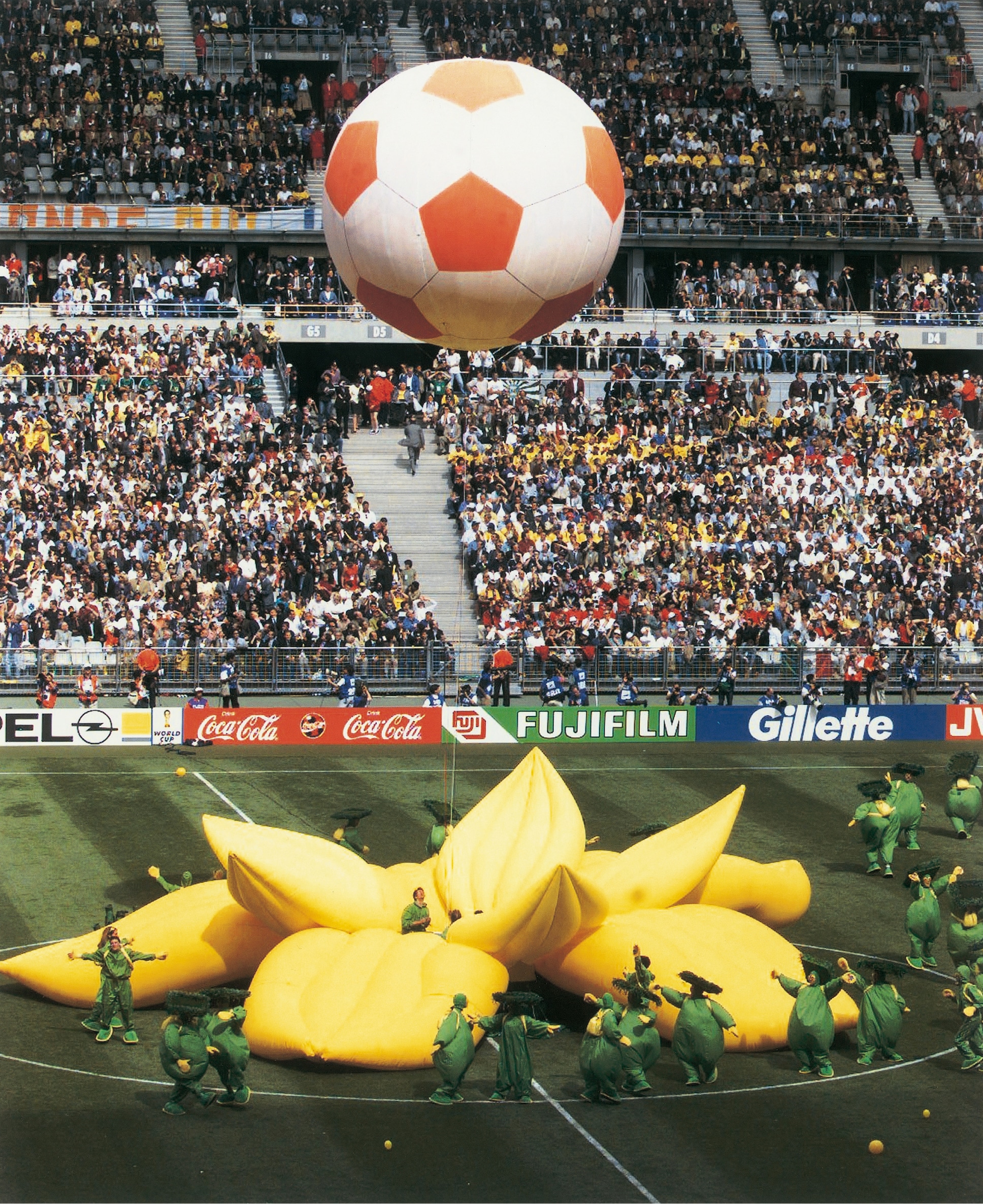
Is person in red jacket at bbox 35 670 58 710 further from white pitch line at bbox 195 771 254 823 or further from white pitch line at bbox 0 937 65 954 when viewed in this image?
white pitch line at bbox 0 937 65 954

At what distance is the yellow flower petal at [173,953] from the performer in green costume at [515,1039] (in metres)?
2.75

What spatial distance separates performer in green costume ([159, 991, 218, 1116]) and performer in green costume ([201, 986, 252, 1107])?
0.15 feet

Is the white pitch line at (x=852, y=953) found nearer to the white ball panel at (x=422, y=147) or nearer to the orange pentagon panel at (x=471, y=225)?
the orange pentagon panel at (x=471, y=225)

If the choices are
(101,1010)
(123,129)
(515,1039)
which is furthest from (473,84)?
(123,129)

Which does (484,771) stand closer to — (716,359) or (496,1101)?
(496,1101)

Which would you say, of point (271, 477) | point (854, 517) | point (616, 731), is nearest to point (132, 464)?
point (271, 477)

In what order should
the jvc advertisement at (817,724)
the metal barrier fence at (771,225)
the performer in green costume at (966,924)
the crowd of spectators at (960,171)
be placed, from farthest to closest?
the crowd of spectators at (960,171), the metal barrier fence at (771,225), the jvc advertisement at (817,724), the performer in green costume at (966,924)

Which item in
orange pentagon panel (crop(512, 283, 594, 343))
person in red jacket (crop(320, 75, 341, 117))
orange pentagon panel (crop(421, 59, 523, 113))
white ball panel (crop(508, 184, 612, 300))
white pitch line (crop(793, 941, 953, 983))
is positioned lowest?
white pitch line (crop(793, 941, 953, 983))

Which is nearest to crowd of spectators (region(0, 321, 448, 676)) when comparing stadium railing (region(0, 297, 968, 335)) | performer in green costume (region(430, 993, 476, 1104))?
stadium railing (region(0, 297, 968, 335))

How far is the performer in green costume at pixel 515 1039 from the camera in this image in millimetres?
14281

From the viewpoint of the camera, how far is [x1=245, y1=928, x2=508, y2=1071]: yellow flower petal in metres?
14.8

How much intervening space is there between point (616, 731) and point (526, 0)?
2567cm

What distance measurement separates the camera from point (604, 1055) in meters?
14.3

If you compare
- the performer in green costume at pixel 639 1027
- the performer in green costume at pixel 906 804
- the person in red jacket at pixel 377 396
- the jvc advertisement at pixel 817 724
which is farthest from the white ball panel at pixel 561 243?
the person in red jacket at pixel 377 396
